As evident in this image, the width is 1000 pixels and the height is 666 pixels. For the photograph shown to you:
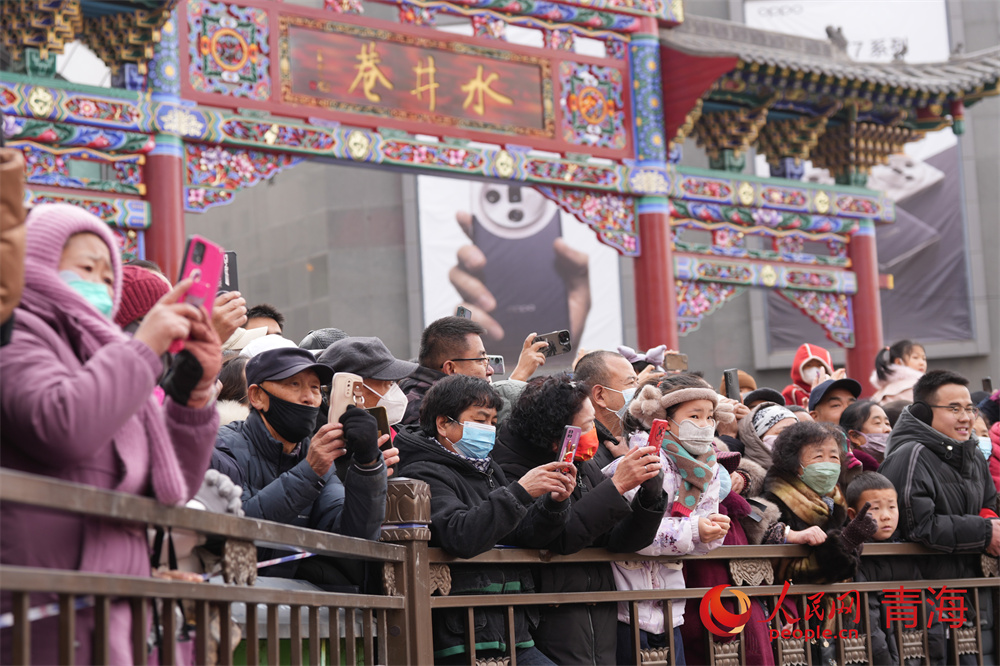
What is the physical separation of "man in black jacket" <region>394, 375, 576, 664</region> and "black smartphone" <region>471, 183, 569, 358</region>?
11.7 metres

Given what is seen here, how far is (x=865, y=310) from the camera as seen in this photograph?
1085cm

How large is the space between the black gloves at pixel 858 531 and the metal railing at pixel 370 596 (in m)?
0.17

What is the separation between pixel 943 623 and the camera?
4773 millimetres

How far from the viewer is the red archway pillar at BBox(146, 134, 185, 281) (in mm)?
7422

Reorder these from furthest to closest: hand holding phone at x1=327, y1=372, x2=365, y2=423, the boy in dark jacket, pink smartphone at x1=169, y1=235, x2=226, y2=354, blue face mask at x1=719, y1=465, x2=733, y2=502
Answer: the boy in dark jacket → blue face mask at x1=719, y1=465, x2=733, y2=502 → hand holding phone at x1=327, y1=372, x2=365, y2=423 → pink smartphone at x1=169, y1=235, x2=226, y2=354

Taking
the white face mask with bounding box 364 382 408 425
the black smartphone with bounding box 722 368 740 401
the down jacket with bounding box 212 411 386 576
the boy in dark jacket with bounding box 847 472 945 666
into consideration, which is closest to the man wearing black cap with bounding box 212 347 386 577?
the down jacket with bounding box 212 411 386 576

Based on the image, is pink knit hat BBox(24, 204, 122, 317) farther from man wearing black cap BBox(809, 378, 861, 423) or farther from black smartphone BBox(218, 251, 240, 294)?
man wearing black cap BBox(809, 378, 861, 423)

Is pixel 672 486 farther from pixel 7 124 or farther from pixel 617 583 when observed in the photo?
pixel 7 124

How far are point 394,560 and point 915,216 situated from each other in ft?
47.4

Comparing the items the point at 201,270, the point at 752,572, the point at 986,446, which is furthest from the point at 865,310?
the point at 201,270

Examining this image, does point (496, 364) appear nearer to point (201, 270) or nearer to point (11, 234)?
point (201, 270)

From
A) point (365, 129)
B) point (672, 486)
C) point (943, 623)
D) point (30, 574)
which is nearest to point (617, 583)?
point (672, 486)

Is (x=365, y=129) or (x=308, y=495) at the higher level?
(x=365, y=129)

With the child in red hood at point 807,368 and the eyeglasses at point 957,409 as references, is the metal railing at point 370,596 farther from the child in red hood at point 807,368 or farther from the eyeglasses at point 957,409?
the child in red hood at point 807,368
